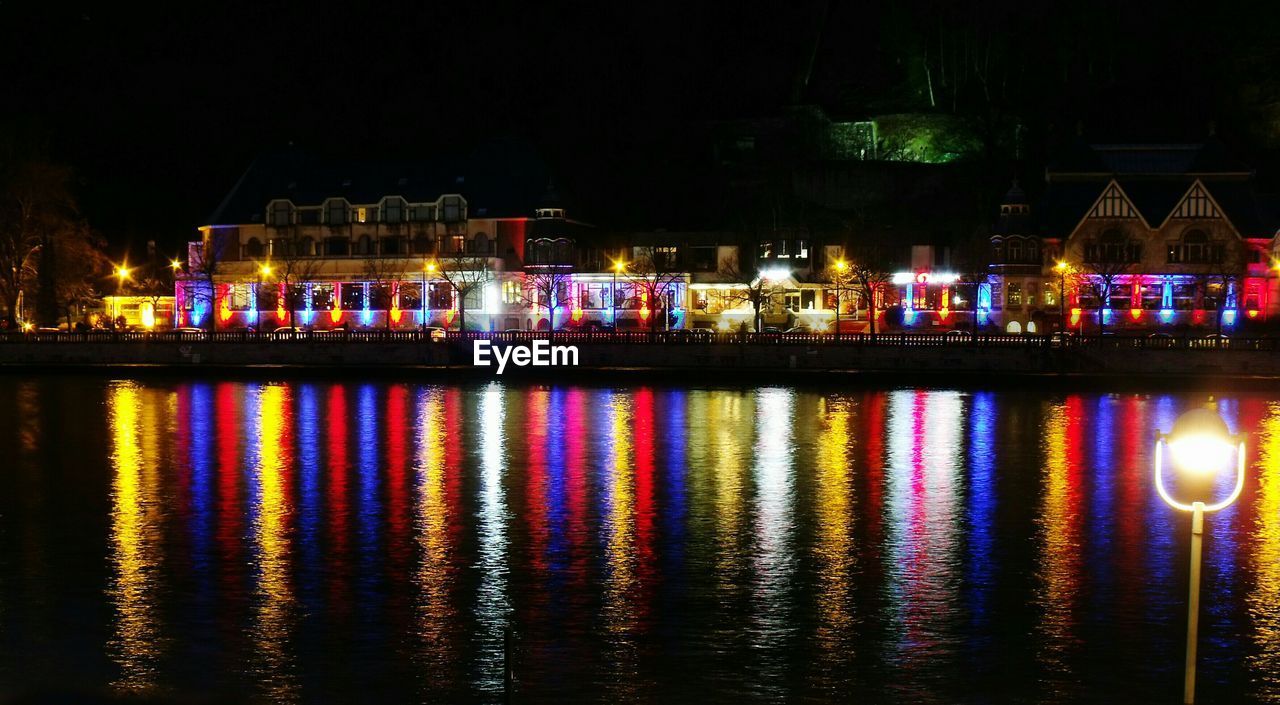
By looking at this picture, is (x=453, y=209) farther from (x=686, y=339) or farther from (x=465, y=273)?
(x=686, y=339)

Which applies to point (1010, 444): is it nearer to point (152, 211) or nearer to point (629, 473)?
point (629, 473)

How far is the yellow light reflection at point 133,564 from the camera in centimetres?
1941

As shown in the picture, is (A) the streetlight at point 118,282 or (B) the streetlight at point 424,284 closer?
(B) the streetlight at point 424,284

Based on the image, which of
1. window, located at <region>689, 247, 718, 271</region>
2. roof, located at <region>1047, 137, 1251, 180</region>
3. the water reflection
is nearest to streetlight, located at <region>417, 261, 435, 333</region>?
window, located at <region>689, 247, 718, 271</region>

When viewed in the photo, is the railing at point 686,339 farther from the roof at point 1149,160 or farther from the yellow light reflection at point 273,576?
the yellow light reflection at point 273,576

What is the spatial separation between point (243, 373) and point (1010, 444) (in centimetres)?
4387

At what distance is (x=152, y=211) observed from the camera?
117125mm

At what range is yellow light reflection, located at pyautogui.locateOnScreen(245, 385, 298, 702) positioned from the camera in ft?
61.8

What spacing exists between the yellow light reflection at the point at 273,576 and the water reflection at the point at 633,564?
0.08 meters

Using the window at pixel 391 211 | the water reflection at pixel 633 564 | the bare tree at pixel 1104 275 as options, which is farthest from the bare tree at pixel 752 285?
the water reflection at pixel 633 564

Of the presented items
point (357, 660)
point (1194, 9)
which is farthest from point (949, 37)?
point (357, 660)

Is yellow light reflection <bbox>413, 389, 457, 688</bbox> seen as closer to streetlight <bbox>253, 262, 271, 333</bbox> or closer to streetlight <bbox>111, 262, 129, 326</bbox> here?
streetlight <bbox>253, 262, 271, 333</bbox>

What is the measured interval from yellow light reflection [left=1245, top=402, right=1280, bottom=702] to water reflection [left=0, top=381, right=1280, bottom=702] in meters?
0.08

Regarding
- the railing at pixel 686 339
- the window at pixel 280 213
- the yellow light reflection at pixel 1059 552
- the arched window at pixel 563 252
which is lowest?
the yellow light reflection at pixel 1059 552
